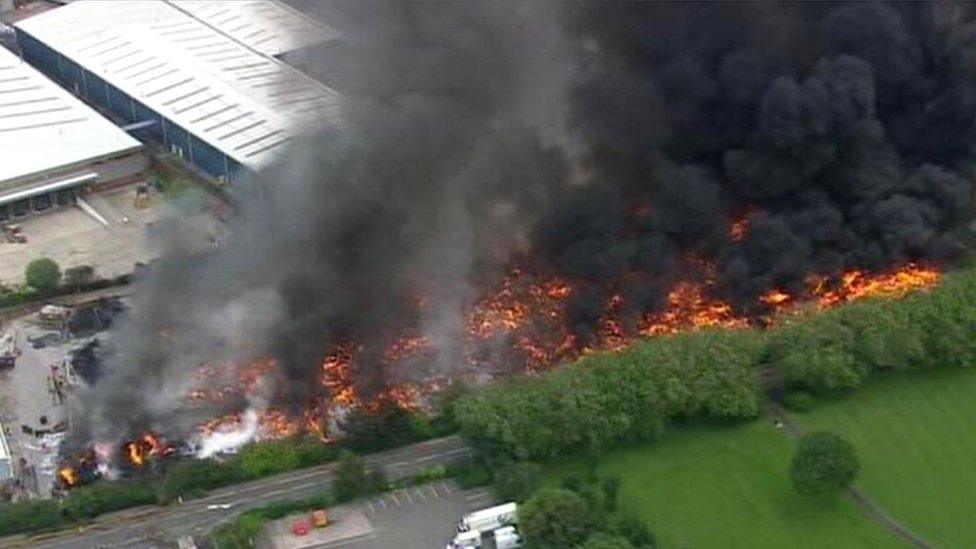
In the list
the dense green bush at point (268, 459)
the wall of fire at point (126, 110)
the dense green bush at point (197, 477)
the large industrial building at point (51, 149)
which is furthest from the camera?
the wall of fire at point (126, 110)

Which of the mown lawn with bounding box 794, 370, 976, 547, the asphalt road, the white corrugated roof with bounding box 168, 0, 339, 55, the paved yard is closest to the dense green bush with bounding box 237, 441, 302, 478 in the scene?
the asphalt road

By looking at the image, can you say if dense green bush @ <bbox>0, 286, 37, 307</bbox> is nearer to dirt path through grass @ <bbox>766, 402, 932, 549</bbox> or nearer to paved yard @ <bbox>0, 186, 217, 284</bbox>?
paved yard @ <bbox>0, 186, 217, 284</bbox>

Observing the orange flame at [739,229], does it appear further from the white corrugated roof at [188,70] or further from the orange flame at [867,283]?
the white corrugated roof at [188,70]

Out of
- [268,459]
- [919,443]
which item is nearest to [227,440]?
[268,459]

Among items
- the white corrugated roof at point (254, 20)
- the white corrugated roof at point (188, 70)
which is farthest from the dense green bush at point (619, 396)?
the white corrugated roof at point (254, 20)

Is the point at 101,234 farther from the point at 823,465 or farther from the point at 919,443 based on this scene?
the point at 919,443
